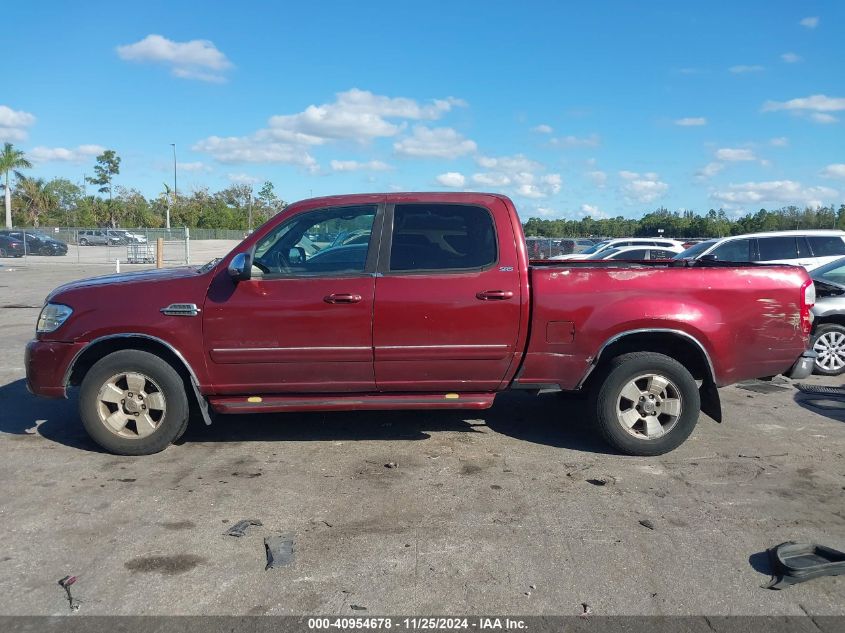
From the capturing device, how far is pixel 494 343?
5.21 m

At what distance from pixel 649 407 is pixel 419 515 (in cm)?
213

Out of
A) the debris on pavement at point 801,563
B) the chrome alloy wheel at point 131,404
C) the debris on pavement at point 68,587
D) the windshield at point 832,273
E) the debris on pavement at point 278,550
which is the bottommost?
the debris on pavement at point 68,587

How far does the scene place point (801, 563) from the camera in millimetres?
3596

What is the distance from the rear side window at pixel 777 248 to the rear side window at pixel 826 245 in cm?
30

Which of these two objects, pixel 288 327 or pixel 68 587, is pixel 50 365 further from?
pixel 68 587

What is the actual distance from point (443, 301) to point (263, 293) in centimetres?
134

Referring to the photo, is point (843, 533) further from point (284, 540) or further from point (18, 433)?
point (18, 433)

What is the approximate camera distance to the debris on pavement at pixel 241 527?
4.04m

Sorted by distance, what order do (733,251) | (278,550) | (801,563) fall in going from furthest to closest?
(733,251) → (278,550) → (801,563)

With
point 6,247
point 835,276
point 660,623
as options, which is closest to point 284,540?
point 660,623

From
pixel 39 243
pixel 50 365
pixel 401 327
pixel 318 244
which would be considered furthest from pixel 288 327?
pixel 39 243

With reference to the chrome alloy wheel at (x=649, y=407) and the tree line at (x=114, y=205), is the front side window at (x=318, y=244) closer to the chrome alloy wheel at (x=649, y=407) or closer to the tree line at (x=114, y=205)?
the chrome alloy wheel at (x=649, y=407)

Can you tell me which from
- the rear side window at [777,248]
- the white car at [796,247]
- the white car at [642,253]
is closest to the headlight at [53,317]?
the white car at [796,247]

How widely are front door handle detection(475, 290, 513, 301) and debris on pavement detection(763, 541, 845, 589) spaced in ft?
7.75
